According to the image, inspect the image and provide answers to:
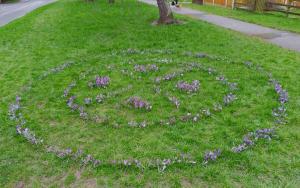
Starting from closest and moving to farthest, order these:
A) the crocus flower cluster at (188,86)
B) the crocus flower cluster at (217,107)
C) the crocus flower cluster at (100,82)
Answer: the crocus flower cluster at (217,107) < the crocus flower cluster at (188,86) < the crocus flower cluster at (100,82)

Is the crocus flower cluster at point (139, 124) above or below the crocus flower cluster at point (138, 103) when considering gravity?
below

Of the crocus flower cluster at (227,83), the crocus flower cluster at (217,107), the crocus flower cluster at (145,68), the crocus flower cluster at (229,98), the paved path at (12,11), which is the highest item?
the paved path at (12,11)

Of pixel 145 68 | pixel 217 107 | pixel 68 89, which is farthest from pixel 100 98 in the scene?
pixel 217 107

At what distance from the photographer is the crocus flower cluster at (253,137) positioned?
224 inches

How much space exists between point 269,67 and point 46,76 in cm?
708

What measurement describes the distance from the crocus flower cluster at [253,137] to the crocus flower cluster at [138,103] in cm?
236

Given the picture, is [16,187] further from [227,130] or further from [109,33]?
[109,33]

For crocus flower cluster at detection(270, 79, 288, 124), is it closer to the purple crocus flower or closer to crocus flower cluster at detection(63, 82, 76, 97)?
the purple crocus flower

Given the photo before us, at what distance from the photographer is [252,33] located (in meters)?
15.7

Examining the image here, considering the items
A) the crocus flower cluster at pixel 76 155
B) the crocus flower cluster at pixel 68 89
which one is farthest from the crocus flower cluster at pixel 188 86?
the crocus flower cluster at pixel 76 155

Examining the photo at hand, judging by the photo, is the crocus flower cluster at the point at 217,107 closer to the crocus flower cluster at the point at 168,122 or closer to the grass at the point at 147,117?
the grass at the point at 147,117

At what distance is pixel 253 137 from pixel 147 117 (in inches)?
90.0

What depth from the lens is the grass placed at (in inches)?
203

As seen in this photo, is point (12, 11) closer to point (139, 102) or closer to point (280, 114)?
→ point (139, 102)
